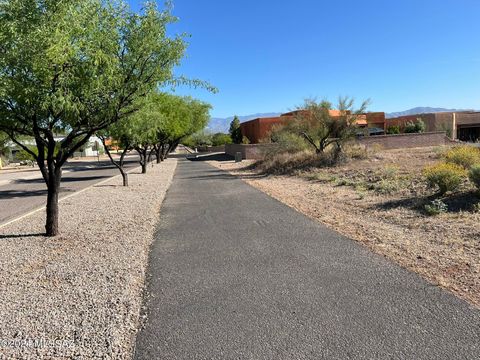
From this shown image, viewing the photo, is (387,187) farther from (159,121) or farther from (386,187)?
(159,121)

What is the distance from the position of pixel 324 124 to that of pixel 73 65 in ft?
67.5

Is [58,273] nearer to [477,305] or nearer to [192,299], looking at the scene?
[192,299]

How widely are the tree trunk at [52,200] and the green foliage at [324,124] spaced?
1800 cm

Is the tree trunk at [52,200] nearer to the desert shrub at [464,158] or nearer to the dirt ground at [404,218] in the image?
the dirt ground at [404,218]

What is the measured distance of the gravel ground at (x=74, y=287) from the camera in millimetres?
3918

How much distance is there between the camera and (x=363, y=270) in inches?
228

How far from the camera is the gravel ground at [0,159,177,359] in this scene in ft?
12.9

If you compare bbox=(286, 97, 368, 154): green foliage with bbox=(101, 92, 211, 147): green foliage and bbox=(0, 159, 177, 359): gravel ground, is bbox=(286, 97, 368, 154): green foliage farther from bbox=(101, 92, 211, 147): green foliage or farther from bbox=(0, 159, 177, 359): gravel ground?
bbox=(0, 159, 177, 359): gravel ground

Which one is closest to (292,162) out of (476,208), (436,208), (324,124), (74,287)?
(324,124)

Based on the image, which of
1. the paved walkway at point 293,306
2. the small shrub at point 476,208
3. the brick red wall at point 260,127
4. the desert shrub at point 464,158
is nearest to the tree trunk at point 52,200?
the paved walkway at point 293,306

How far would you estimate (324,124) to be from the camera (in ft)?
84.1

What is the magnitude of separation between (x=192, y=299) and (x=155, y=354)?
1.29 meters

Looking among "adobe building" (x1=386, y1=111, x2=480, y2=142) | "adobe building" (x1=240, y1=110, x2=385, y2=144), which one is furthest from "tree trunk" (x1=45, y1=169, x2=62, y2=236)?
"adobe building" (x1=386, y1=111, x2=480, y2=142)

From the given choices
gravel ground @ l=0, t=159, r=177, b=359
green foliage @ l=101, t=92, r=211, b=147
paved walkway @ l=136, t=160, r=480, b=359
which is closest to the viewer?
paved walkway @ l=136, t=160, r=480, b=359
